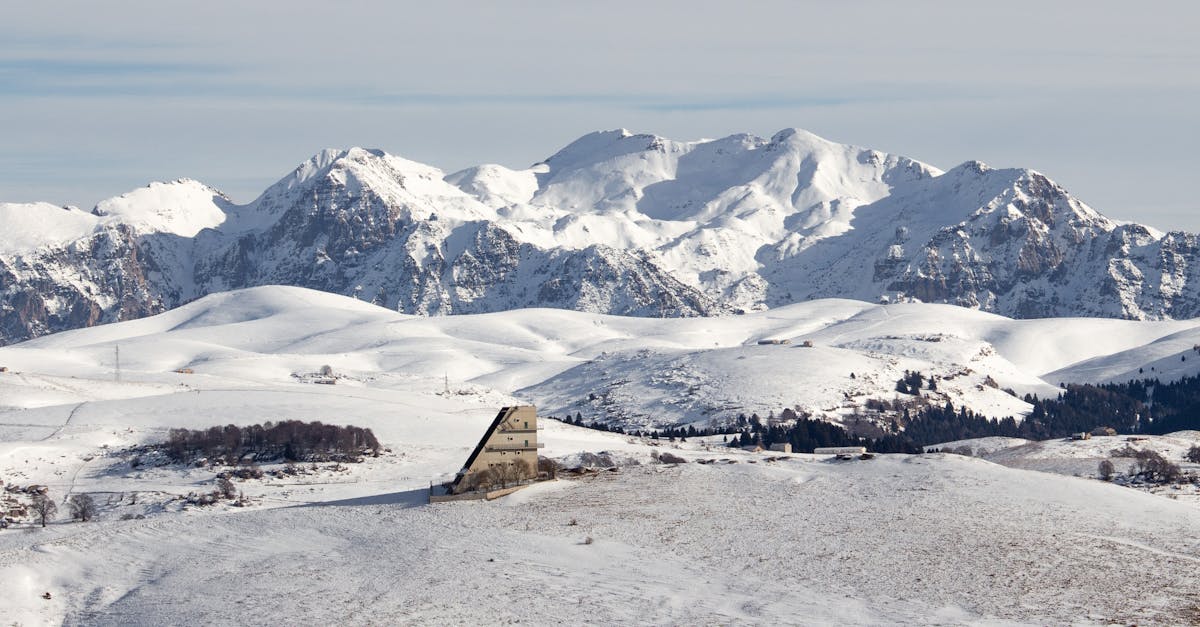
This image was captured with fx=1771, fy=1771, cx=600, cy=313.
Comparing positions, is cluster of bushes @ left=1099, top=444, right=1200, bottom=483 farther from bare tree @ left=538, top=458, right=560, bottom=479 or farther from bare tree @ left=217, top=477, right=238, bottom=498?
bare tree @ left=217, top=477, right=238, bottom=498

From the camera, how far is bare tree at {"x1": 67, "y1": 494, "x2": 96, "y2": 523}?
122881 millimetres

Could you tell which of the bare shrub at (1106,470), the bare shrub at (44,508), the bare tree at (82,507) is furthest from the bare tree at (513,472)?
the bare shrub at (1106,470)

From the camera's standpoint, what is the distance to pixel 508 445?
9819cm

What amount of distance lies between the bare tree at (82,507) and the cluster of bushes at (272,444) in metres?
17.4

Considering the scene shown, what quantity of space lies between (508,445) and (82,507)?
134 feet

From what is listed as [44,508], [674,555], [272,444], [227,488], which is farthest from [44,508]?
[674,555]

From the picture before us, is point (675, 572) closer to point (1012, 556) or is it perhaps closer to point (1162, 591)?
point (1012, 556)

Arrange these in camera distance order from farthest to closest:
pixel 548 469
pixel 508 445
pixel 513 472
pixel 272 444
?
1. pixel 272 444
2. pixel 548 469
3. pixel 508 445
4. pixel 513 472

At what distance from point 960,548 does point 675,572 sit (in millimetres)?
12392

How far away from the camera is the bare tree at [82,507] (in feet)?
403

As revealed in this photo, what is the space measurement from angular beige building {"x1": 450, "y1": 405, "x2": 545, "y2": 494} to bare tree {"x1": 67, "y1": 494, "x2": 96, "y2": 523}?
36.7 metres

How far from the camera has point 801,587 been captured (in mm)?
69375

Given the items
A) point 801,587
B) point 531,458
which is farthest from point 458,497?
point 801,587

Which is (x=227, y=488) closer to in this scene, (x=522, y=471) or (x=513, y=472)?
(x=522, y=471)
